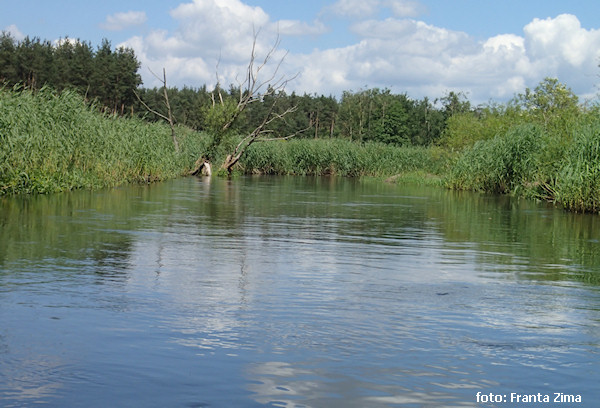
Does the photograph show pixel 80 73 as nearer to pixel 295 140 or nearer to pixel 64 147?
pixel 295 140

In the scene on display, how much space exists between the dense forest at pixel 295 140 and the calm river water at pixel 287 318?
8258 mm

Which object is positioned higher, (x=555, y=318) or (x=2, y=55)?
(x=2, y=55)

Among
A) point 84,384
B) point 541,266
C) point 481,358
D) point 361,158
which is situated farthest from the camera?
point 361,158

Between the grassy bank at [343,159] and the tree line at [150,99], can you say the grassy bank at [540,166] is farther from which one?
the tree line at [150,99]

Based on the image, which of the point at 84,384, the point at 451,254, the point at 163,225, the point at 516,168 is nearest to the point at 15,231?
the point at 163,225

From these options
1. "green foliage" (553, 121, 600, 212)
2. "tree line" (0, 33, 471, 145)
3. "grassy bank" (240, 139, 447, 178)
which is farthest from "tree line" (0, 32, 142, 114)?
"green foliage" (553, 121, 600, 212)

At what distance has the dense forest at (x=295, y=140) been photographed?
23.1 m

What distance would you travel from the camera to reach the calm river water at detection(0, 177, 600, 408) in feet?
17.0

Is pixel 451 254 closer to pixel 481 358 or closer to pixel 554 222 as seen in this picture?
pixel 481 358

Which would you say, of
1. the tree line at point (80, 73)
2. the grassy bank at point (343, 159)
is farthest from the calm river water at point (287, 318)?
the tree line at point (80, 73)

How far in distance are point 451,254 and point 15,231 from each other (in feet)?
25.8

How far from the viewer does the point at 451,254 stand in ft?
42.8

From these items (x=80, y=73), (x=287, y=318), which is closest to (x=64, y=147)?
(x=287, y=318)

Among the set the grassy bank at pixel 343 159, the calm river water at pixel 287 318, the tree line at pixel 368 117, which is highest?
the tree line at pixel 368 117
